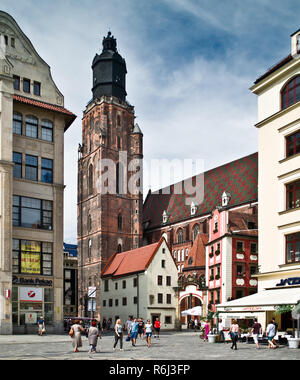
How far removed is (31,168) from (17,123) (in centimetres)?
363

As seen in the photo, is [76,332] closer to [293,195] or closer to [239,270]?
[293,195]

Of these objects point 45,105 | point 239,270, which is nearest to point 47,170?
point 45,105

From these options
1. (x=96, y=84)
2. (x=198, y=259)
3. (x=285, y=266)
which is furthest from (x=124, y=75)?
(x=285, y=266)

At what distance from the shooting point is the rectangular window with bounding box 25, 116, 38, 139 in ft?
138

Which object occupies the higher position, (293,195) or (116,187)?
(116,187)

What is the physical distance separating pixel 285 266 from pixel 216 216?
27431 mm

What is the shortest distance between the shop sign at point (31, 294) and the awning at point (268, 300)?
49.4 feet

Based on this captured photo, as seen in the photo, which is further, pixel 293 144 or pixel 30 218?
pixel 30 218

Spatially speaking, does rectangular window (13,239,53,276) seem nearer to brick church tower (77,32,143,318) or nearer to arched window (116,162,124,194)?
brick church tower (77,32,143,318)

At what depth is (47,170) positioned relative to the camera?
42875mm

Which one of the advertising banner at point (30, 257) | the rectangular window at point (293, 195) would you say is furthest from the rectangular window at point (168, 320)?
the rectangular window at point (293, 195)

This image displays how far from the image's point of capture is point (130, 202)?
93.2 m

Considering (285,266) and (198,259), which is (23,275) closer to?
(285,266)

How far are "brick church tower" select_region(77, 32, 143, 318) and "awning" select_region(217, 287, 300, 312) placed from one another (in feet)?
183
